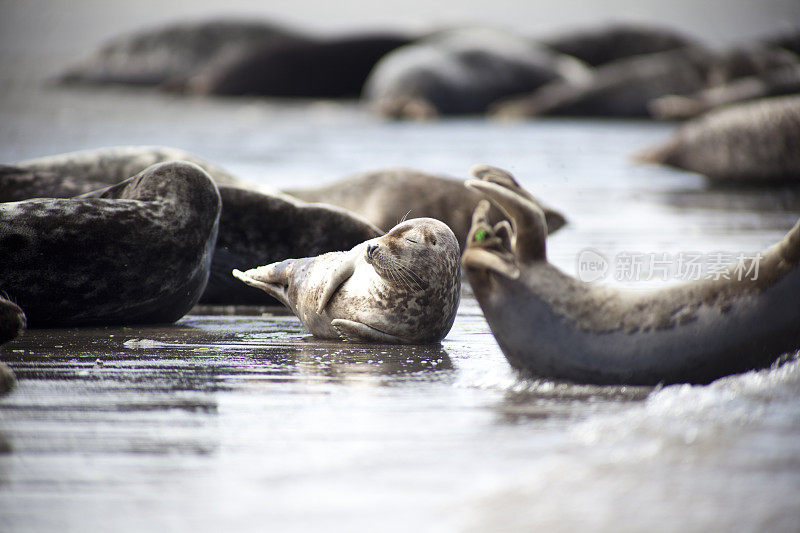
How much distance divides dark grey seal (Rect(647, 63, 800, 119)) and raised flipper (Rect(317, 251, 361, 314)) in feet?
42.6

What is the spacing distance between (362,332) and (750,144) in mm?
7793

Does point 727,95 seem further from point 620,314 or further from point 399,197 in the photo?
point 620,314

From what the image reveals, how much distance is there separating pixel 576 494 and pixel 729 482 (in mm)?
298

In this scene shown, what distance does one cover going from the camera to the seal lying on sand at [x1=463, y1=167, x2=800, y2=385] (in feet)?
8.94

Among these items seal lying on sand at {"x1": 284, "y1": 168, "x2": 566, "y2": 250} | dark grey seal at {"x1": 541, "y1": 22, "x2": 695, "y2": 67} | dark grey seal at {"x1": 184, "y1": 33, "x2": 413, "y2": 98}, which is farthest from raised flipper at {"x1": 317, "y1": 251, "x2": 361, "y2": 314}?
dark grey seal at {"x1": 541, "y1": 22, "x2": 695, "y2": 67}

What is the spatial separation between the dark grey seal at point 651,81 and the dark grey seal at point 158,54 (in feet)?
39.5

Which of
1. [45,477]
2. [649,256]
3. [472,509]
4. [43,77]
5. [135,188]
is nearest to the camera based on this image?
[472,509]

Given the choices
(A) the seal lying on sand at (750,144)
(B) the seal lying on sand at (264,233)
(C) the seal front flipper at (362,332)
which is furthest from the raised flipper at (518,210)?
(A) the seal lying on sand at (750,144)

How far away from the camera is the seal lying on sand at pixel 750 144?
10.2m

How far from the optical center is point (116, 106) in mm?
21672

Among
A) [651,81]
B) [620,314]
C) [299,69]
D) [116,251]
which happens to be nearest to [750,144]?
[116,251]

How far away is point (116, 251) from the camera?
3943mm

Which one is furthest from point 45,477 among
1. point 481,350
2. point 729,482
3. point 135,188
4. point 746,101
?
point 746,101

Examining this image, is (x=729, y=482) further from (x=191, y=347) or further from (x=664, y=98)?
(x=664, y=98)
